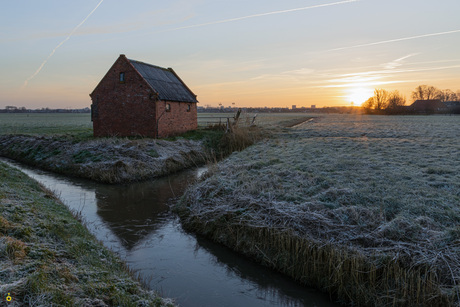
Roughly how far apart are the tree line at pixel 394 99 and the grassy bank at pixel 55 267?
92136 millimetres

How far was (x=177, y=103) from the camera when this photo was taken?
29297 millimetres

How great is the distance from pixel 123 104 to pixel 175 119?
15.5 ft

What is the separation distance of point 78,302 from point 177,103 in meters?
26.0

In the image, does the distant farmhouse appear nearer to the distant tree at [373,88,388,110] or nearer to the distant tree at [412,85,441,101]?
the distant tree at [373,88,388,110]

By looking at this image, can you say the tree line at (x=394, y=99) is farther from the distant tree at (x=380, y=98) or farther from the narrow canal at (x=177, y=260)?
the narrow canal at (x=177, y=260)

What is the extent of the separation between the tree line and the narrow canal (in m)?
88.1

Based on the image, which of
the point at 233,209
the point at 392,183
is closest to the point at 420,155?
the point at 392,183

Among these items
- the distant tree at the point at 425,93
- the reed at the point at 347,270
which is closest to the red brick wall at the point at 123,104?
the reed at the point at 347,270

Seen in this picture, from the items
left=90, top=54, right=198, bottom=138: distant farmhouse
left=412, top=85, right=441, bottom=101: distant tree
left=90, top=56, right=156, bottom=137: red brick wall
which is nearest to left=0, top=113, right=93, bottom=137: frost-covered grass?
left=90, top=56, right=156, bottom=137: red brick wall

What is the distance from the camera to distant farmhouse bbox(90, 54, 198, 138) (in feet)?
84.4

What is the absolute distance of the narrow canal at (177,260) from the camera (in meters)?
6.82

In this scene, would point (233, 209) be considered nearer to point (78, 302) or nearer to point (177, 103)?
point (78, 302)

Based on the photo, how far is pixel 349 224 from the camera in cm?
804

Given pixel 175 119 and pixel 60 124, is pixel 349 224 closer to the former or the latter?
pixel 175 119
